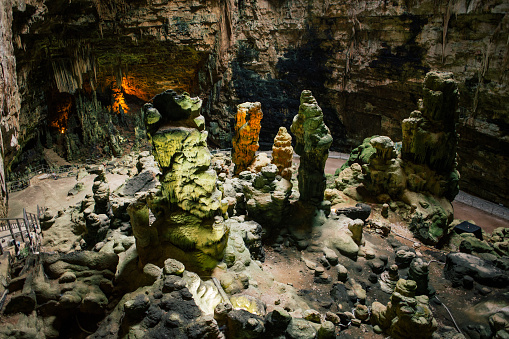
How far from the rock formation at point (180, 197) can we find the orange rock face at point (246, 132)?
6.08 metres

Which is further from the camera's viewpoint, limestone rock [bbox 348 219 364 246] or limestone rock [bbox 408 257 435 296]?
limestone rock [bbox 348 219 364 246]

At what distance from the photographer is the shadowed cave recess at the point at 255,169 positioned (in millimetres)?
5406

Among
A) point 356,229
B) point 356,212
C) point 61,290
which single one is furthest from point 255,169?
point 61,290

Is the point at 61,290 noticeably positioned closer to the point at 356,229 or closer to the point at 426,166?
the point at 356,229

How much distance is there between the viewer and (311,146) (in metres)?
8.97

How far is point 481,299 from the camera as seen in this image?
7.67m

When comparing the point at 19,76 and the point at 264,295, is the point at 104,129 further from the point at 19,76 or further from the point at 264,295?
the point at 264,295

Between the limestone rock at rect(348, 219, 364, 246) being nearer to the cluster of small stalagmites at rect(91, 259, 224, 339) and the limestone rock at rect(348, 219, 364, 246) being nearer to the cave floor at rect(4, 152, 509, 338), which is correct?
the cave floor at rect(4, 152, 509, 338)

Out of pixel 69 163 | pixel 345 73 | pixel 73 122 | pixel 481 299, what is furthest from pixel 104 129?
pixel 481 299

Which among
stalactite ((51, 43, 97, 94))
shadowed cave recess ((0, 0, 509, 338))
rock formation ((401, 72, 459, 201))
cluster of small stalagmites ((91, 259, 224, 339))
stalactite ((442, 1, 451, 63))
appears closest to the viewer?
cluster of small stalagmites ((91, 259, 224, 339))

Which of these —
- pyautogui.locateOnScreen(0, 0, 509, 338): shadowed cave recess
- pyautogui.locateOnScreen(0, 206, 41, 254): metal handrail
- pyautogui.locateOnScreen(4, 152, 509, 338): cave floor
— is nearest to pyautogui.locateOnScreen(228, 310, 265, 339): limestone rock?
pyautogui.locateOnScreen(0, 0, 509, 338): shadowed cave recess

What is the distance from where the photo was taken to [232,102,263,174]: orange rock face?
474 inches

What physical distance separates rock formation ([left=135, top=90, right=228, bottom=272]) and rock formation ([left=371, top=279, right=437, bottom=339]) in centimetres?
358

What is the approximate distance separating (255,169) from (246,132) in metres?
1.46
